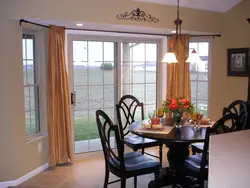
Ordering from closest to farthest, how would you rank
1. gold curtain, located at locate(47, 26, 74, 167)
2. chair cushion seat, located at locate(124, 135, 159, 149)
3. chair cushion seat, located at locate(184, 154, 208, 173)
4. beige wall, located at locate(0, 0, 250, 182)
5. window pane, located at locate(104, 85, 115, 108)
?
1. chair cushion seat, located at locate(184, 154, 208, 173)
2. beige wall, located at locate(0, 0, 250, 182)
3. chair cushion seat, located at locate(124, 135, 159, 149)
4. gold curtain, located at locate(47, 26, 74, 167)
5. window pane, located at locate(104, 85, 115, 108)

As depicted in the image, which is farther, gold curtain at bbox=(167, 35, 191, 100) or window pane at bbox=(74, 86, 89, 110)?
gold curtain at bbox=(167, 35, 191, 100)

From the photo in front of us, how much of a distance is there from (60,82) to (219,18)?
3009 millimetres

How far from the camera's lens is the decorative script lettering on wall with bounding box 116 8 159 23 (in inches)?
177

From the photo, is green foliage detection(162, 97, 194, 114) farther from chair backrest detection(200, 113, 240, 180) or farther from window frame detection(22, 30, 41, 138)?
window frame detection(22, 30, 41, 138)

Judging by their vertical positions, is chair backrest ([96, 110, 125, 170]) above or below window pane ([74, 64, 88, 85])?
below

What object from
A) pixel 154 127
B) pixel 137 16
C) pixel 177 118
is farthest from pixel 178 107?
pixel 137 16

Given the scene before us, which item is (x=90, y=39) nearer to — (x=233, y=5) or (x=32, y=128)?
(x=32, y=128)

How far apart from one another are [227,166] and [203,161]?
1843 millimetres

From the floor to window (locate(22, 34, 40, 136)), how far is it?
27.1 inches

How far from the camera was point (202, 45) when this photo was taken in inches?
227

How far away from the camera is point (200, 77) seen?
579cm

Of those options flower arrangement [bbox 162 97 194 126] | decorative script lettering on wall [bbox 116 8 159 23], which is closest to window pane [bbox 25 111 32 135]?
decorative script lettering on wall [bbox 116 8 159 23]

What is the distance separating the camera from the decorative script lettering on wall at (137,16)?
14.7 ft

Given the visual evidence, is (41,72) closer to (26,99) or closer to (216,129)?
(26,99)
